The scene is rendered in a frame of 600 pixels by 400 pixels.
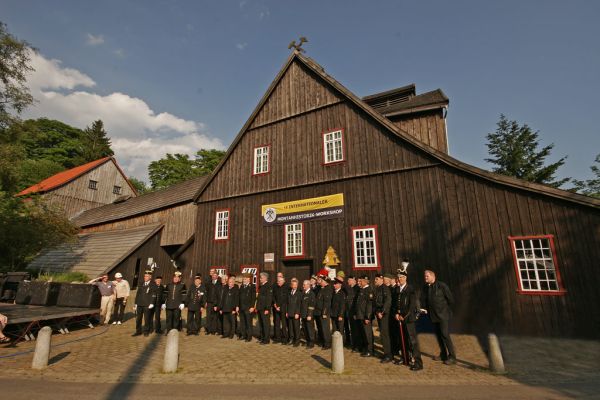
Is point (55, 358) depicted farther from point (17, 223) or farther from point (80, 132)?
point (80, 132)

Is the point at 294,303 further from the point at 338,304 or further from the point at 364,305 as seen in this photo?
the point at 364,305

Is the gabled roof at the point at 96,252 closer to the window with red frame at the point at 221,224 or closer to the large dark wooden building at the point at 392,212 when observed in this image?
the large dark wooden building at the point at 392,212

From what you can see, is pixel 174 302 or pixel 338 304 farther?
pixel 174 302

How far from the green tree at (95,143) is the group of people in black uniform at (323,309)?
2201 inches

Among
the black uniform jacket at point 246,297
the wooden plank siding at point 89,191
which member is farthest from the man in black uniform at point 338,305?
the wooden plank siding at point 89,191

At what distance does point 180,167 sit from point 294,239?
126 ft

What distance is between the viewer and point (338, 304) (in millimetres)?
8297

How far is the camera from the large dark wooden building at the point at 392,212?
910 cm

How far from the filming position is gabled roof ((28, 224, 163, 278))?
20.1 m

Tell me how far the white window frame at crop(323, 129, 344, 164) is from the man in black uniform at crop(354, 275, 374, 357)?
710 cm

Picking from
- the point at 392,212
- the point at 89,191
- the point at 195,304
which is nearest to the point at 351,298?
the point at 392,212

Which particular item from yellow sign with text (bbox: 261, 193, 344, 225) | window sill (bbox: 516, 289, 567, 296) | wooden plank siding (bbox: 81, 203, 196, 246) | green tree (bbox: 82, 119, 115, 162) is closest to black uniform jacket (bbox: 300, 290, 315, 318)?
yellow sign with text (bbox: 261, 193, 344, 225)

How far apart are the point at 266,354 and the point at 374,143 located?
898 cm

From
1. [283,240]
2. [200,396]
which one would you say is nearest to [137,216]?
[283,240]
